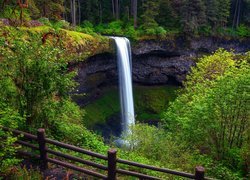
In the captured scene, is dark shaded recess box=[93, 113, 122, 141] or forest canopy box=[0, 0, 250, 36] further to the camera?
forest canopy box=[0, 0, 250, 36]

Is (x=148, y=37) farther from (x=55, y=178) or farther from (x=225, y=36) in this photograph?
(x=55, y=178)

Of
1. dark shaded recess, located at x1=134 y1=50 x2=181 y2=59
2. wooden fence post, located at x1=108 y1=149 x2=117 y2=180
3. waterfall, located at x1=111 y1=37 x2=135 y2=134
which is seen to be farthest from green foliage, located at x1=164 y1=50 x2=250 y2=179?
dark shaded recess, located at x1=134 y1=50 x2=181 y2=59

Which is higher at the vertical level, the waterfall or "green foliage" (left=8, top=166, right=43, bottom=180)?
"green foliage" (left=8, top=166, right=43, bottom=180)

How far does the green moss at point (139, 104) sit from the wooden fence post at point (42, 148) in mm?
25889

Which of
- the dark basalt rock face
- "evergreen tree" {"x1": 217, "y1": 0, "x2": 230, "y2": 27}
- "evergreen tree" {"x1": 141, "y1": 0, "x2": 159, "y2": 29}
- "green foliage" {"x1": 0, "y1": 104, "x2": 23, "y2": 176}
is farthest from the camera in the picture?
"evergreen tree" {"x1": 217, "y1": 0, "x2": 230, "y2": 27}

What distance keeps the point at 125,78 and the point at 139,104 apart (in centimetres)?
620

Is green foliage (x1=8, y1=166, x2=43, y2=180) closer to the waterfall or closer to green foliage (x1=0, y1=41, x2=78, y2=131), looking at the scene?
green foliage (x1=0, y1=41, x2=78, y2=131)

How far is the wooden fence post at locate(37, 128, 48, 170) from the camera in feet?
28.7

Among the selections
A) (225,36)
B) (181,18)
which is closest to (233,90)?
(181,18)

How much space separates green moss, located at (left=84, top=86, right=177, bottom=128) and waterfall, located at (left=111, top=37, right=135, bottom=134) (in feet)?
5.95

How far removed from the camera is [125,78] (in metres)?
36.4

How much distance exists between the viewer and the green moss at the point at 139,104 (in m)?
37.0

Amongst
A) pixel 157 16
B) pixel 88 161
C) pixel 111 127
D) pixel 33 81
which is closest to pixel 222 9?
pixel 157 16

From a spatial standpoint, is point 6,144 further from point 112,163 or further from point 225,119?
point 225,119
